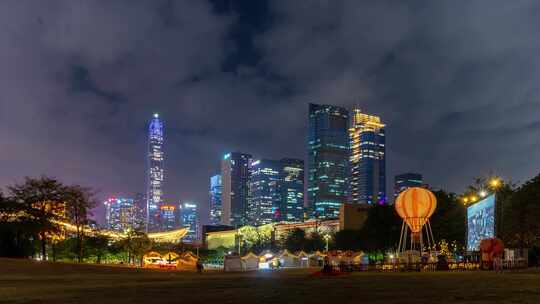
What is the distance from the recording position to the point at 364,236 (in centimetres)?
10700

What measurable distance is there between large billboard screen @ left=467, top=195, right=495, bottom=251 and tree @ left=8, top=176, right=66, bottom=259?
46.4 m

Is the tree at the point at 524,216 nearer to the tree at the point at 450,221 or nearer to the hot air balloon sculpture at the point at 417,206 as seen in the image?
the hot air balloon sculpture at the point at 417,206

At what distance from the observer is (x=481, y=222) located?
49312 millimetres

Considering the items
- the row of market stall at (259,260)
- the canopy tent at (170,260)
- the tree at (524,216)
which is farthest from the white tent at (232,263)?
the tree at (524,216)

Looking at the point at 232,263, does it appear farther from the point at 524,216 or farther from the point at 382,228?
the point at 382,228

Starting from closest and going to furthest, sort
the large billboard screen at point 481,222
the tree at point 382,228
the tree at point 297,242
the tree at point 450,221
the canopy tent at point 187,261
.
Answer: the large billboard screen at point 481,222, the tree at point 450,221, the canopy tent at point 187,261, the tree at point 382,228, the tree at point 297,242

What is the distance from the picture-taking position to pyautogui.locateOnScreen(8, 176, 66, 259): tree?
62.2 meters

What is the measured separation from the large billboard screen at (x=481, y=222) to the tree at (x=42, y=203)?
152 feet

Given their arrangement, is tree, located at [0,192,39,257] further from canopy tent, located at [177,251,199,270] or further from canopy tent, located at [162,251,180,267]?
canopy tent, located at [177,251,199,270]

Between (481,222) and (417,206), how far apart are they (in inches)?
427

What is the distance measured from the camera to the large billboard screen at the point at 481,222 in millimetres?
45594

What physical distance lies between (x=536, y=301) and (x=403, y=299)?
3656mm

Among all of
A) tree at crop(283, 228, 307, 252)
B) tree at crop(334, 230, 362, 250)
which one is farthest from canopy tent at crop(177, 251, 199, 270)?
tree at crop(283, 228, 307, 252)

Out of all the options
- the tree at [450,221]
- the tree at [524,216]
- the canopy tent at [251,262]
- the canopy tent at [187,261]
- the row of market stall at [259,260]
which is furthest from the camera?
the canopy tent at [187,261]
